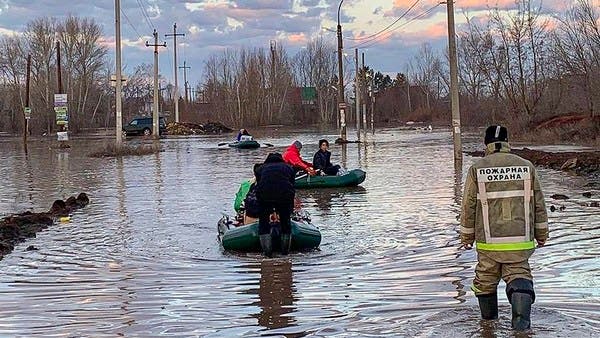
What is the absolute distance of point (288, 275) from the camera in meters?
10.9

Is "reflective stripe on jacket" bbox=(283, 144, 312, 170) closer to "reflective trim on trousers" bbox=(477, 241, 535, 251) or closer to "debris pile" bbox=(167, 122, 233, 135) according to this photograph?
"reflective trim on trousers" bbox=(477, 241, 535, 251)

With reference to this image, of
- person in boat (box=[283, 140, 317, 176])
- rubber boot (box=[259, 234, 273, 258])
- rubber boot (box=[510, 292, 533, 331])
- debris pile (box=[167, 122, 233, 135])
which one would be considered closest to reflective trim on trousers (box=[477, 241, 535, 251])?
rubber boot (box=[510, 292, 533, 331])

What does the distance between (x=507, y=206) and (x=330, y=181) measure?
623 inches

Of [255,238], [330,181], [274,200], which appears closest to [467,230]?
[274,200]

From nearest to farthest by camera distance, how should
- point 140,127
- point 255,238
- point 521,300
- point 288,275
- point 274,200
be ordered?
point 521,300, point 288,275, point 274,200, point 255,238, point 140,127

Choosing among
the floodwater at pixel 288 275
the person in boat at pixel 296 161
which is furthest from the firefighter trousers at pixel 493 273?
the person in boat at pixel 296 161

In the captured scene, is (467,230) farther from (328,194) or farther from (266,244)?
(328,194)

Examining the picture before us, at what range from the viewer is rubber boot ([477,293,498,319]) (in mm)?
7531

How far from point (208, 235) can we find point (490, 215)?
829 cm

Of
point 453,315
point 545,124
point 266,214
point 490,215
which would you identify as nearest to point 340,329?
point 453,315

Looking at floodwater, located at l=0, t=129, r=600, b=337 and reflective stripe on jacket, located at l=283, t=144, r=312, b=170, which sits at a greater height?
reflective stripe on jacket, located at l=283, t=144, r=312, b=170

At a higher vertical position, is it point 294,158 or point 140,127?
point 140,127

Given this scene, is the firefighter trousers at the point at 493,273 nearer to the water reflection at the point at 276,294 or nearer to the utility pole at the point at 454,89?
the water reflection at the point at 276,294

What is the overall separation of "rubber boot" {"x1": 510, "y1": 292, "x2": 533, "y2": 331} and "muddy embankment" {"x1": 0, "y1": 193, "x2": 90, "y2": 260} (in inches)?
328
